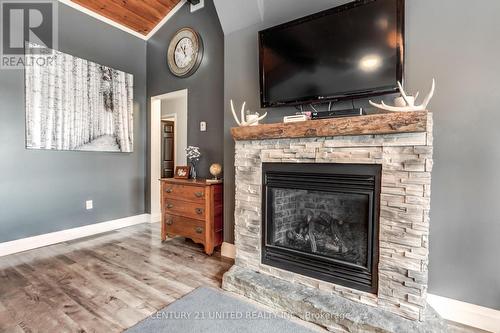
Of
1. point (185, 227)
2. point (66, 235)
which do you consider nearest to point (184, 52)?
point (185, 227)

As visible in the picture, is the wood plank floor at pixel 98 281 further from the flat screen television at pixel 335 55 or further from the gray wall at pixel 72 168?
the flat screen television at pixel 335 55

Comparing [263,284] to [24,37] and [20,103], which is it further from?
[24,37]

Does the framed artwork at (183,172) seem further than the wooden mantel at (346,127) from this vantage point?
Yes

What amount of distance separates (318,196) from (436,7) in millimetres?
1472

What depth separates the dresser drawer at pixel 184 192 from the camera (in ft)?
9.16

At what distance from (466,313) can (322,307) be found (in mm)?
905

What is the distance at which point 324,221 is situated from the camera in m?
1.97

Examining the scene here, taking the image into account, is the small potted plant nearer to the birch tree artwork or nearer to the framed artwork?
the framed artwork

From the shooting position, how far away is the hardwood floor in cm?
168

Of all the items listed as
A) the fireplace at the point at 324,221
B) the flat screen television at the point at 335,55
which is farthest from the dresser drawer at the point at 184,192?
the flat screen television at the point at 335,55

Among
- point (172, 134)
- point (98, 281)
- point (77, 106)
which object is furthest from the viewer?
point (172, 134)

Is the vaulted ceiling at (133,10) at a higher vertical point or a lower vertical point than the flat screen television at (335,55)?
higher

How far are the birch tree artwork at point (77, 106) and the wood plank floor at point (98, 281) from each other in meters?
1.29

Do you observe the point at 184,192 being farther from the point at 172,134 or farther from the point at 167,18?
the point at 172,134
